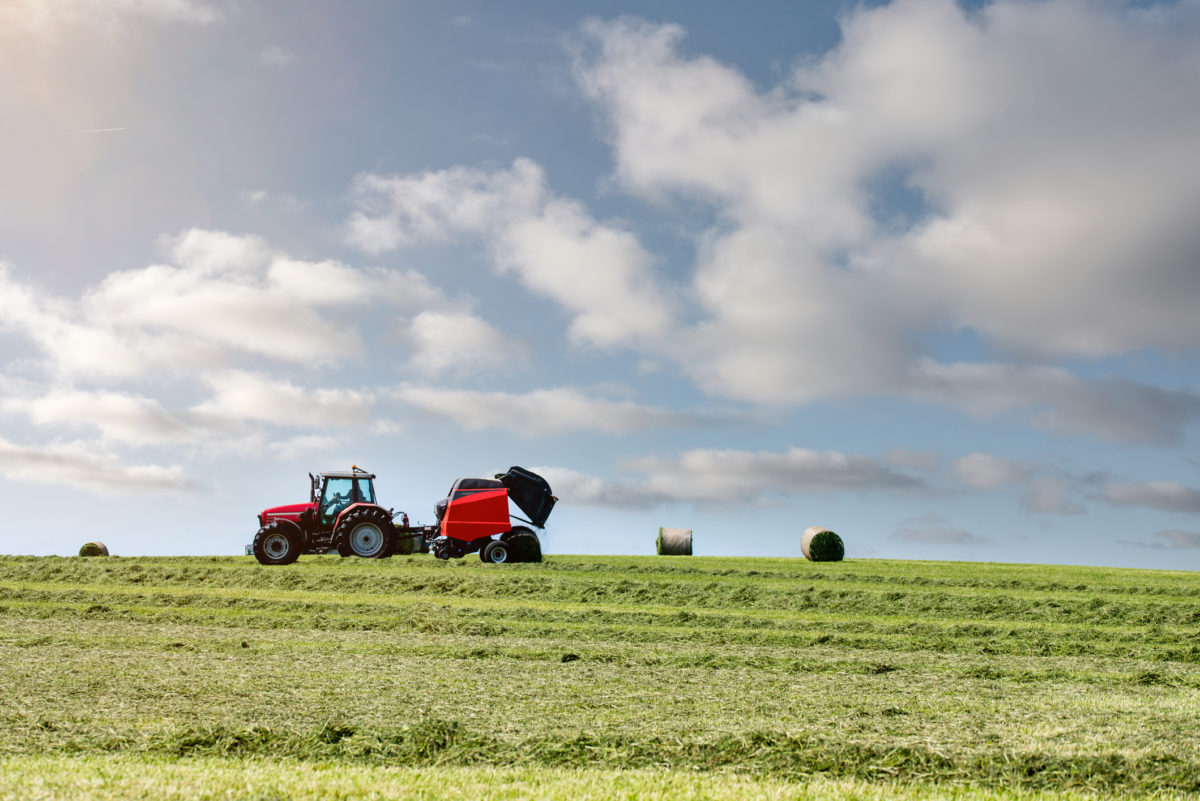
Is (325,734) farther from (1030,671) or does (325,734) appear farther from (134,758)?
(1030,671)

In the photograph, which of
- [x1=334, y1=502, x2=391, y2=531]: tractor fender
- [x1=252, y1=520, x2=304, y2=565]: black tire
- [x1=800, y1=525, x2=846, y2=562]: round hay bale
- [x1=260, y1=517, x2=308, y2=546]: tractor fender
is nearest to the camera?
[x1=334, y1=502, x2=391, y2=531]: tractor fender

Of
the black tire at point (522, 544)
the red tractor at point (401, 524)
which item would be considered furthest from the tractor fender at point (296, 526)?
the black tire at point (522, 544)

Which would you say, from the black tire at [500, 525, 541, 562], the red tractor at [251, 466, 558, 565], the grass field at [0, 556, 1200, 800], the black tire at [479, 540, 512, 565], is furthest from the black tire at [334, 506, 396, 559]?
the black tire at [500, 525, 541, 562]

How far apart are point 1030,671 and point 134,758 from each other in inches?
353

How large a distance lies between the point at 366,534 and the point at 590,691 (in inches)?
552

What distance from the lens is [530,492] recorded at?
23922mm

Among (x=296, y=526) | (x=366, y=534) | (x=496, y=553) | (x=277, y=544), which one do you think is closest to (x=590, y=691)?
(x=366, y=534)

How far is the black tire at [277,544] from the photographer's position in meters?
21.5

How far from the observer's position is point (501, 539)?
76.1 ft

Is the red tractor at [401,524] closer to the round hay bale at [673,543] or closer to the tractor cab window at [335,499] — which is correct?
the tractor cab window at [335,499]

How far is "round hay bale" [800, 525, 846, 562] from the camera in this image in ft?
89.4

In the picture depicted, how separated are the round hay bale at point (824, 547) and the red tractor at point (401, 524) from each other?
8.26 m

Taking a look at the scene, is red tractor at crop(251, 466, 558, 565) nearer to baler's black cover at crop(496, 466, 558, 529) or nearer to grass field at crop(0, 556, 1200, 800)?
baler's black cover at crop(496, 466, 558, 529)

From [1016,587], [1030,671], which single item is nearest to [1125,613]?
[1016,587]
